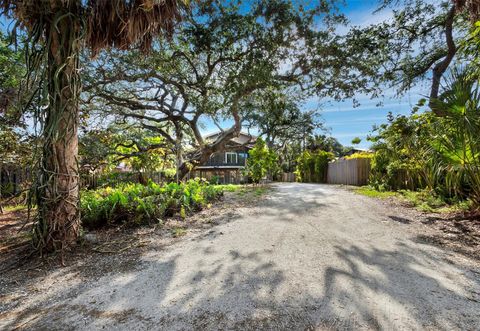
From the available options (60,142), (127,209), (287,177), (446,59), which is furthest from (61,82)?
(287,177)

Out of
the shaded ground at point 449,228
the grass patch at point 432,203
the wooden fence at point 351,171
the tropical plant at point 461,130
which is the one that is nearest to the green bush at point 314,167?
the wooden fence at point 351,171

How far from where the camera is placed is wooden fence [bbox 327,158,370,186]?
13.0 m

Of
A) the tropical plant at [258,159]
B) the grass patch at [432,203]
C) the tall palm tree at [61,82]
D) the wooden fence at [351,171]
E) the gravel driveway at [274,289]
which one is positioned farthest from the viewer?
the tropical plant at [258,159]

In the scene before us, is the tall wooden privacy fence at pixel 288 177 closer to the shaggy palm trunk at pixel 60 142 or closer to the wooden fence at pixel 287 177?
the wooden fence at pixel 287 177

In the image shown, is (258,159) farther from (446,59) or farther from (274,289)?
(274,289)

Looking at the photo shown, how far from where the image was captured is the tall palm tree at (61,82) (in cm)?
343

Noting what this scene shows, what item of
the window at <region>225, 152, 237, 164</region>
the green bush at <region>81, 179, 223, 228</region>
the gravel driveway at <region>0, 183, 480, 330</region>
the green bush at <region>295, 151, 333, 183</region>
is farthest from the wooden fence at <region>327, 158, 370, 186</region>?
the window at <region>225, 152, 237, 164</region>

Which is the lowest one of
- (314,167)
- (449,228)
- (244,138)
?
(449,228)

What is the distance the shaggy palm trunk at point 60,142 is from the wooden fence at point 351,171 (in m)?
12.7

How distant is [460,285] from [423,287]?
41 cm

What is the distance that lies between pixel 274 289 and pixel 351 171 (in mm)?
13373

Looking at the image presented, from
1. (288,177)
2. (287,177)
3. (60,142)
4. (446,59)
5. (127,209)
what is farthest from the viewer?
(287,177)

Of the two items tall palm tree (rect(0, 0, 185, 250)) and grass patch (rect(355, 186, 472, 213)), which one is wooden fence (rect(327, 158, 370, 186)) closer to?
grass patch (rect(355, 186, 472, 213))

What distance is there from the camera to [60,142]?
355cm
